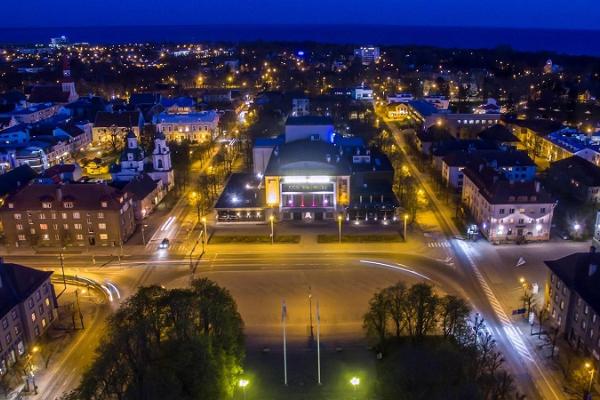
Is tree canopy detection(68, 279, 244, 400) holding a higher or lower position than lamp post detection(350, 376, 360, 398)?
higher

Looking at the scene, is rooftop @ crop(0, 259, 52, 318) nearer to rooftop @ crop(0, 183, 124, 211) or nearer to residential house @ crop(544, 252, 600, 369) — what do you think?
rooftop @ crop(0, 183, 124, 211)

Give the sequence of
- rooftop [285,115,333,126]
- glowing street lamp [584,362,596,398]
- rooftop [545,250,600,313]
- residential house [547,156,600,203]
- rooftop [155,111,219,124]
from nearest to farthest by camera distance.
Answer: glowing street lamp [584,362,596,398] < rooftop [545,250,600,313] < residential house [547,156,600,203] < rooftop [285,115,333,126] < rooftop [155,111,219,124]

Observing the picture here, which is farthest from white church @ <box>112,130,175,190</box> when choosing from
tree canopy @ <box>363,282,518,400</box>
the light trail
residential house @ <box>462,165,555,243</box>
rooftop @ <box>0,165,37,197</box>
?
tree canopy @ <box>363,282,518,400</box>

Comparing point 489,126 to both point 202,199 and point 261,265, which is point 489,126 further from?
→ point 261,265

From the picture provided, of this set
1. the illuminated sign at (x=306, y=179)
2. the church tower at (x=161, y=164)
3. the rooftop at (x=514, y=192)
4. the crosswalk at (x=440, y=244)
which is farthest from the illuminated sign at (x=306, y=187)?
the church tower at (x=161, y=164)

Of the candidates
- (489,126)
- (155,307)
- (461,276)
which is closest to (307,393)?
(155,307)

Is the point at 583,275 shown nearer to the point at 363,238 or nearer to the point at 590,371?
the point at 590,371

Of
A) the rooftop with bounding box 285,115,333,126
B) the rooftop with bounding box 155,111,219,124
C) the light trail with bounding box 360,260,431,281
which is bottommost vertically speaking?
the light trail with bounding box 360,260,431,281
